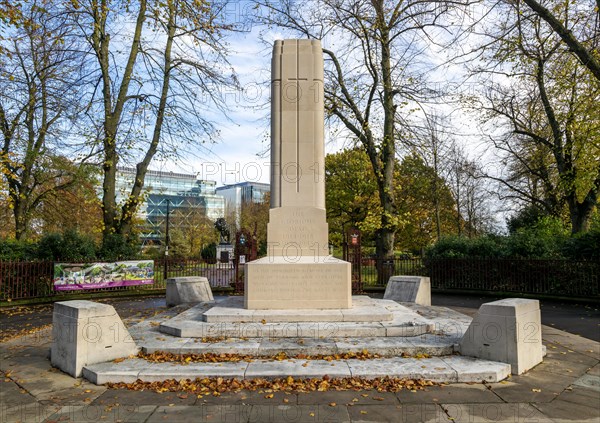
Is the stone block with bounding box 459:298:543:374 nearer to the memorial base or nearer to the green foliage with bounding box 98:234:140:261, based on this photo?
the memorial base

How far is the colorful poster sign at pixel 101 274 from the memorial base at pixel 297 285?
35.6 ft

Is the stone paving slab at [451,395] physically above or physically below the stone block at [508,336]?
below

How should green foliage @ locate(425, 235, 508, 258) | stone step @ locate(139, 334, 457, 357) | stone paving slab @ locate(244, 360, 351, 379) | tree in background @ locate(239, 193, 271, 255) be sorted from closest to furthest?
stone paving slab @ locate(244, 360, 351, 379)
stone step @ locate(139, 334, 457, 357)
green foliage @ locate(425, 235, 508, 258)
tree in background @ locate(239, 193, 271, 255)

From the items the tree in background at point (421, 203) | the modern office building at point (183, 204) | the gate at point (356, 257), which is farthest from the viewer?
the modern office building at point (183, 204)

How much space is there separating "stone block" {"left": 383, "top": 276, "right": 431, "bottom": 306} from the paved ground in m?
5.89

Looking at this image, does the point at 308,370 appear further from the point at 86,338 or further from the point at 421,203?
the point at 421,203

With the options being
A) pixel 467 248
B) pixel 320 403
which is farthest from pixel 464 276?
pixel 320 403

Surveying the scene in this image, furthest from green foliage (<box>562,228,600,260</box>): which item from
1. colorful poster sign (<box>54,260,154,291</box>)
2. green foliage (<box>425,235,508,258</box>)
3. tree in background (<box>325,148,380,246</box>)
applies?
tree in background (<box>325,148,380,246</box>)

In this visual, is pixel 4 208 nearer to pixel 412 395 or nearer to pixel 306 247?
pixel 306 247

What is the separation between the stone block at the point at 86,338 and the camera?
6254 mm

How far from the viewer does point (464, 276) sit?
18.3 meters

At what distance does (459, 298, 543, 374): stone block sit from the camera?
6.20m

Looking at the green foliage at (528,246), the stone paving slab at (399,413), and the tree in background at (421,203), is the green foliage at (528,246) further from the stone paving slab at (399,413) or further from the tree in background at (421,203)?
the stone paving slab at (399,413)

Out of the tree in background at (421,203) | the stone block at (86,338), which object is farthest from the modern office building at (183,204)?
the stone block at (86,338)
